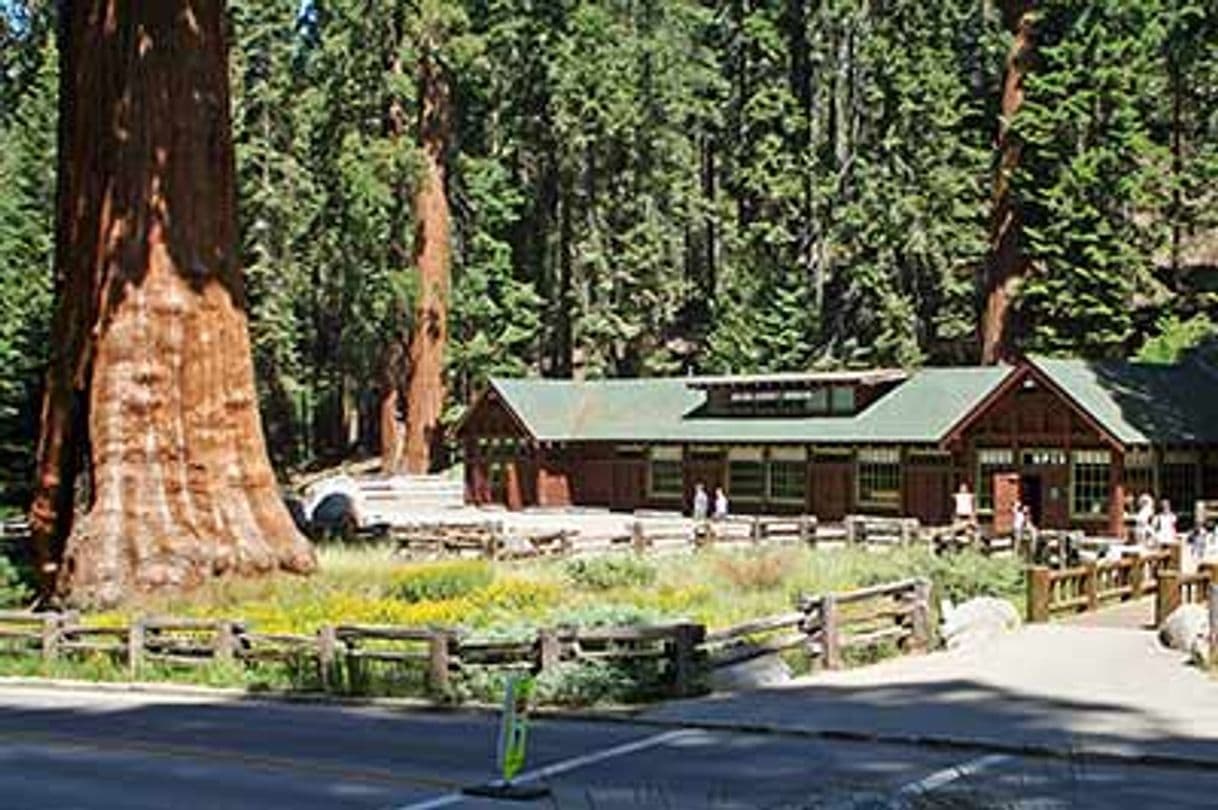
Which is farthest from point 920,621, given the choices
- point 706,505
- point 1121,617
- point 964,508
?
point 706,505

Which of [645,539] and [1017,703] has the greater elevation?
[645,539]

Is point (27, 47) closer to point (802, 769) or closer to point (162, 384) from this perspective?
point (162, 384)

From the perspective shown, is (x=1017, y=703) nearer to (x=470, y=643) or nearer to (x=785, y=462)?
(x=470, y=643)

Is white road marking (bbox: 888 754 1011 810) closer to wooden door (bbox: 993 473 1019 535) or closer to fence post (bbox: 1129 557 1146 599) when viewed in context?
fence post (bbox: 1129 557 1146 599)

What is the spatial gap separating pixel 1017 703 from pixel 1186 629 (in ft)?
15.9

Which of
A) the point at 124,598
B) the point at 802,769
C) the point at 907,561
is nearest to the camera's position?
the point at 802,769

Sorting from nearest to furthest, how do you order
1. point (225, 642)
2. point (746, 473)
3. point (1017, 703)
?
point (1017, 703)
point (225, 642)
point (746, 473)

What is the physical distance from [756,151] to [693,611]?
166 ft

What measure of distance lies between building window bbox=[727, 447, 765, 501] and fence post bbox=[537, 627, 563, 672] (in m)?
36.1

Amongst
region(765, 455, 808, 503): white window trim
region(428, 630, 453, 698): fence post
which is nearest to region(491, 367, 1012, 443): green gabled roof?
region(765, 455, 808, 503): white window trim

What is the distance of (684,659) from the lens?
18406 mm

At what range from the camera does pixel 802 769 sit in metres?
14.1

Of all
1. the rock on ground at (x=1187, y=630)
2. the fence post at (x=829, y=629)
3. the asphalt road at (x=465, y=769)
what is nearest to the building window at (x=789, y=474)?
the rock on ground at (x=1187, y=630)

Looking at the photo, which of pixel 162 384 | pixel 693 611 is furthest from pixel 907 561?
pixel 162 384
